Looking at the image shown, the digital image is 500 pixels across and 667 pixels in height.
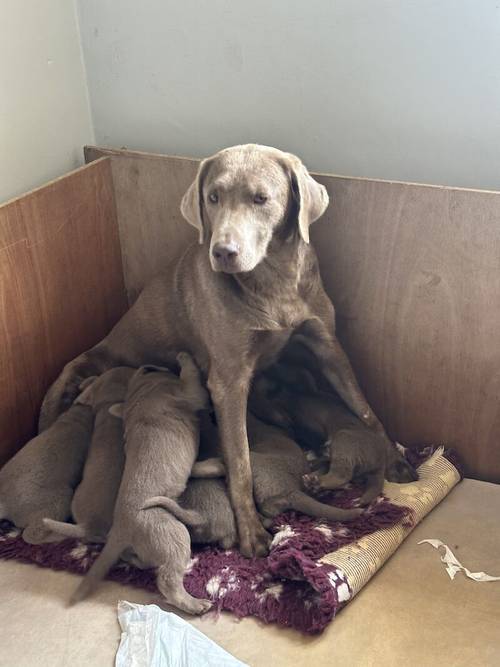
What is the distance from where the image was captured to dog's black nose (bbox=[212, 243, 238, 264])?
2.11m

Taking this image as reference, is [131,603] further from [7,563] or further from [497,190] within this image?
[497,190]

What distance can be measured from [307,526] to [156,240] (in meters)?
1.22

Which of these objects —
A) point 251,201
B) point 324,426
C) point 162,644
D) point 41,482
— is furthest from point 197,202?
point 162,644

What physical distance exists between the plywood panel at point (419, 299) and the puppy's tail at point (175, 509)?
82 cm

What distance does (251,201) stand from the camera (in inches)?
86.5

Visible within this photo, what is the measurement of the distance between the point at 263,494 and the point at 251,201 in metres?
0.80

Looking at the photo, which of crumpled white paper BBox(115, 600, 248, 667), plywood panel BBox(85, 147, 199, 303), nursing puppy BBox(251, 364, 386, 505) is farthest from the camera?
plywood panel BBox(85, 147, 199, 303)

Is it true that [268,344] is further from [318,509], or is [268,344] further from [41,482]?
[41,482]

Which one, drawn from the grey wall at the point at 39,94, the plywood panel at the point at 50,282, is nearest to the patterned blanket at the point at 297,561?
the plywood panel at the point at 50,282

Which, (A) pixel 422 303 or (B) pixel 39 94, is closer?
(A) pixel 422 303

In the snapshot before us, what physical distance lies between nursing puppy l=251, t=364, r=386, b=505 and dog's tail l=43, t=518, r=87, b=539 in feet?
2.05

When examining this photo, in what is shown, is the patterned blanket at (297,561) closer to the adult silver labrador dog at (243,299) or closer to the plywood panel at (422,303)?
the adult silver labrador dog at (243,299)

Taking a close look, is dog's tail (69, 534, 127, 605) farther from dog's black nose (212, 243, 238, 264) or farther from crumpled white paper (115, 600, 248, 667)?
dog's black nose (212, 243, 238, 264)

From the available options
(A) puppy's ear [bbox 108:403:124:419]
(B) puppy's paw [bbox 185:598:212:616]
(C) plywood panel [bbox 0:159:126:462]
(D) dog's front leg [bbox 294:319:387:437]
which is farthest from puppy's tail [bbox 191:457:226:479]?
(C) plywood panel [bbox 0:159:126:462]
